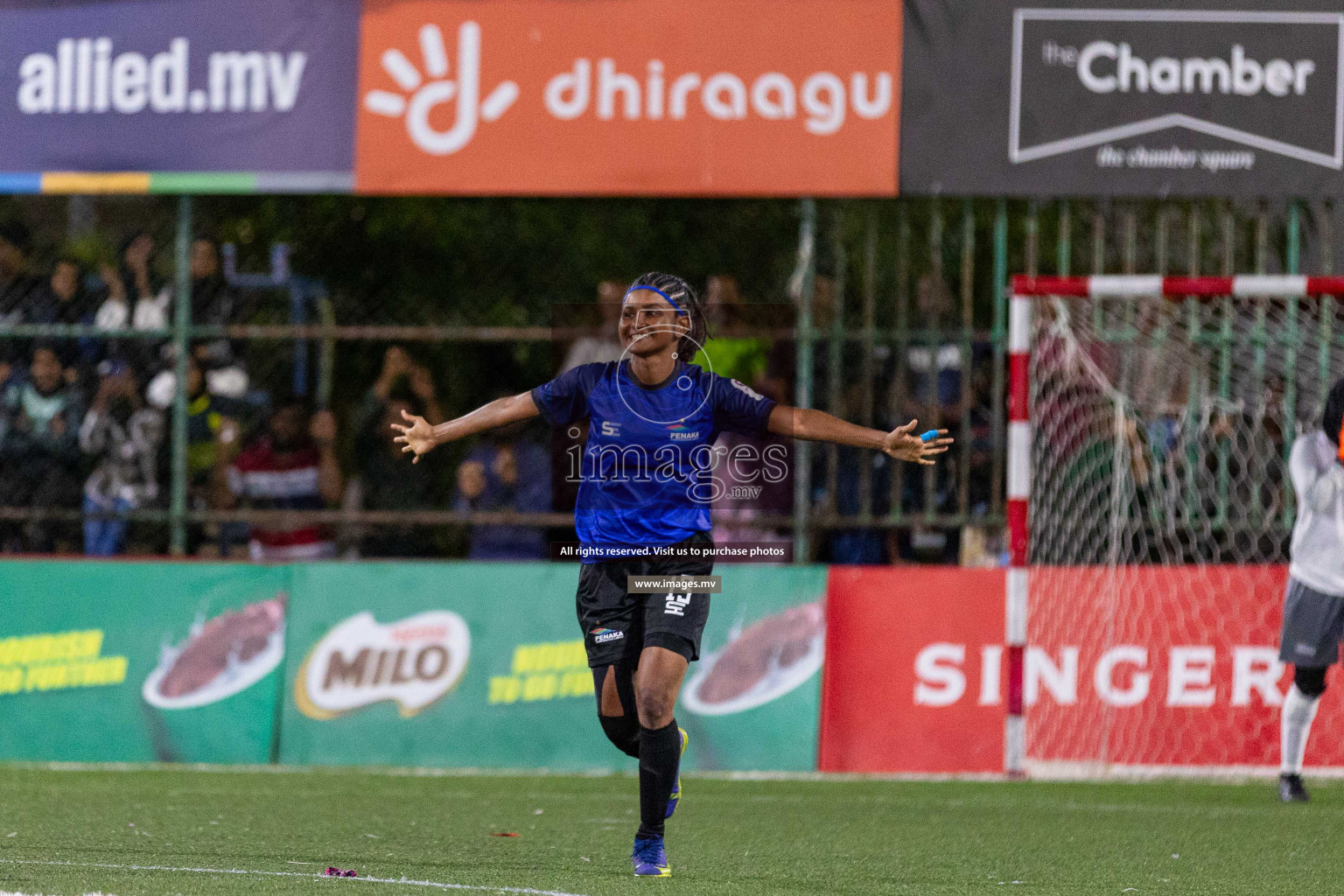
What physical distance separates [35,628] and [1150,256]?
681cm

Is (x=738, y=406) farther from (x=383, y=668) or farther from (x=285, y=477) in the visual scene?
(x=285, y=477)

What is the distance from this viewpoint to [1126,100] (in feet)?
34.9

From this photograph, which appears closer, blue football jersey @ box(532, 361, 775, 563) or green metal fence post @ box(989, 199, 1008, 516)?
blue football jersey @ box(532, 361, 775, 563)

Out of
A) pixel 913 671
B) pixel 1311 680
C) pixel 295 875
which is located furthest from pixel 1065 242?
pixel 295 875

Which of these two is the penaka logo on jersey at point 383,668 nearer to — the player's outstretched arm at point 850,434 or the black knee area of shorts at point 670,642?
the black knee area of shorts at point 670,642

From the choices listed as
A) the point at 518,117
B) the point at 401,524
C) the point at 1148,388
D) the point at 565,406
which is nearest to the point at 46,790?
the point at 401,524

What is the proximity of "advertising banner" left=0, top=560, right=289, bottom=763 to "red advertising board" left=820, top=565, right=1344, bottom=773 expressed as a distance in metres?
3.14

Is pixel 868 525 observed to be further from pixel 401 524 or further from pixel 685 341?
pixel 685 341

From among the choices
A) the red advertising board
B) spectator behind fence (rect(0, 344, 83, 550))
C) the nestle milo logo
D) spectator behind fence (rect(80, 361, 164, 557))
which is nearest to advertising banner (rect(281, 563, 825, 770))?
the red advertising board

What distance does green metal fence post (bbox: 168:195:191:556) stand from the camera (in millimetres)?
11188

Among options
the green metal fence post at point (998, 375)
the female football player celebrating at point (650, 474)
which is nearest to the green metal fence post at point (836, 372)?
the green metal fence post at point (998, 375)

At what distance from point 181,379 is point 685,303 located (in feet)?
18.6

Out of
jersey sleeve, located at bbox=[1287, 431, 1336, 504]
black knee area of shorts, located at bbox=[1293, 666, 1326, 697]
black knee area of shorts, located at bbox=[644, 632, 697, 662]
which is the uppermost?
jersey sleeve, located at bbox=[1287, 431, 1336, 504]

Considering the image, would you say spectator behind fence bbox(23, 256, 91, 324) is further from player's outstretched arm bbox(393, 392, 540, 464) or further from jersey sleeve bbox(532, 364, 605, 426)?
jersey sleeve bbox(532, 364, 605, 426)
